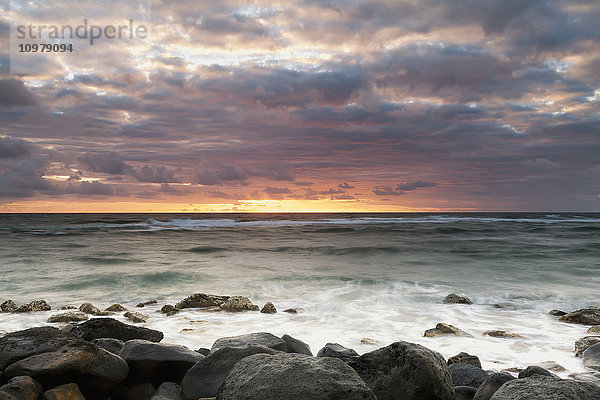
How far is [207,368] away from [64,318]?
546cm

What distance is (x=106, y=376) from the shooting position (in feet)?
12.5

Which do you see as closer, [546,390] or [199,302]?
[546,390]

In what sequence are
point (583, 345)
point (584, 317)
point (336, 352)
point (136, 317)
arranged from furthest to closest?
point (136, 317) → point (584, 317) → point (583, 345) → point (336, 352)

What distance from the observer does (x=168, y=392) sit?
3877 mm

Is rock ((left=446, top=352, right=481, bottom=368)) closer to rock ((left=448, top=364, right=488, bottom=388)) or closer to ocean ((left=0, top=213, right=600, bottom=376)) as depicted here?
ocean ((left=0, top=213, right=600, bottom=376))

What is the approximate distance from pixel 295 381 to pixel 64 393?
2003 mm

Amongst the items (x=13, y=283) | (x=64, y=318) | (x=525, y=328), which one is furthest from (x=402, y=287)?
(x=13, y=283)

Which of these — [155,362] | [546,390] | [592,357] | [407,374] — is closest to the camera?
[546,390]

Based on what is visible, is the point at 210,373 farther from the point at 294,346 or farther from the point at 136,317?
the point at 136,317

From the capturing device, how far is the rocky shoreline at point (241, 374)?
2.82m

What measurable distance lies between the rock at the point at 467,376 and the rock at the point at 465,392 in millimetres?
330

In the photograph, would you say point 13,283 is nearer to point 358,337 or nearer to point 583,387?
point 358,337

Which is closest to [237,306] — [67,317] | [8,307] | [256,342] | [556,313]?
[67,317]

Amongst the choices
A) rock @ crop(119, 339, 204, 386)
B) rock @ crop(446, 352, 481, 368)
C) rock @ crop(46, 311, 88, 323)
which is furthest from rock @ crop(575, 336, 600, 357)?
rock @ crop(46, 311, 88, 323)
